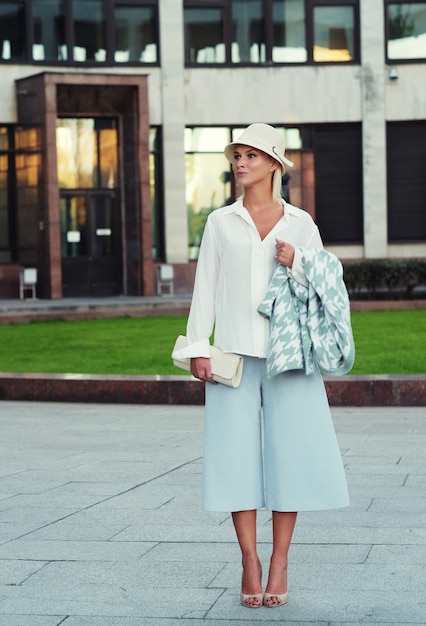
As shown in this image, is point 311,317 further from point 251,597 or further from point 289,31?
point 289,31

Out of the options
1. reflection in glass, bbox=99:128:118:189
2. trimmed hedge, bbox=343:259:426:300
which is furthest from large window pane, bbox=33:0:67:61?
trimmed hedge, bbox=343:259:426:300

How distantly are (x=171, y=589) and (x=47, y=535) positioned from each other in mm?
1483

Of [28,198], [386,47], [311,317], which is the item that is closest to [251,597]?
[311,317]

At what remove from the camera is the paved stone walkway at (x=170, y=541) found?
19.2ft

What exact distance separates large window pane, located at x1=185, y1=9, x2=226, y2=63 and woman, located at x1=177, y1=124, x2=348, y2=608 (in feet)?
104

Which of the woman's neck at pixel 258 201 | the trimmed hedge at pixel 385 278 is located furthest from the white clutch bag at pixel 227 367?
the trimmed hedge at pixel 385 278

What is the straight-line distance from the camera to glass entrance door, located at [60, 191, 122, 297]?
118 feet

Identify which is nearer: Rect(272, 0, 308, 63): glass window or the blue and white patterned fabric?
the blue and white patterned fabric

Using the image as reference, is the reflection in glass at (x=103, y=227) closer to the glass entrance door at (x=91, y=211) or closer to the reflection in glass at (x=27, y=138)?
the glass entrance door at (x=91, y=211)

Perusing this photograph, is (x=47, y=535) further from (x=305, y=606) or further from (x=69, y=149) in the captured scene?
(x=69, y=149)

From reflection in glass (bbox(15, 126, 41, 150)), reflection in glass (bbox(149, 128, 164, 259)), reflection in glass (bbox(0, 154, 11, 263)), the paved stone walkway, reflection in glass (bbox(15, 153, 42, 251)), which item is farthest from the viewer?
reflection in glass (bbox(149, 128, 164, 259))

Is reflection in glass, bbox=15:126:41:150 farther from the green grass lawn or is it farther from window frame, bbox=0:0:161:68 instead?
the green grass lawn

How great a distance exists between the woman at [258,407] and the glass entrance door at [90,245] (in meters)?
30.1

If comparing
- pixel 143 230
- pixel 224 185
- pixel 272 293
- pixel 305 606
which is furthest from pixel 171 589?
pixel 224 185
